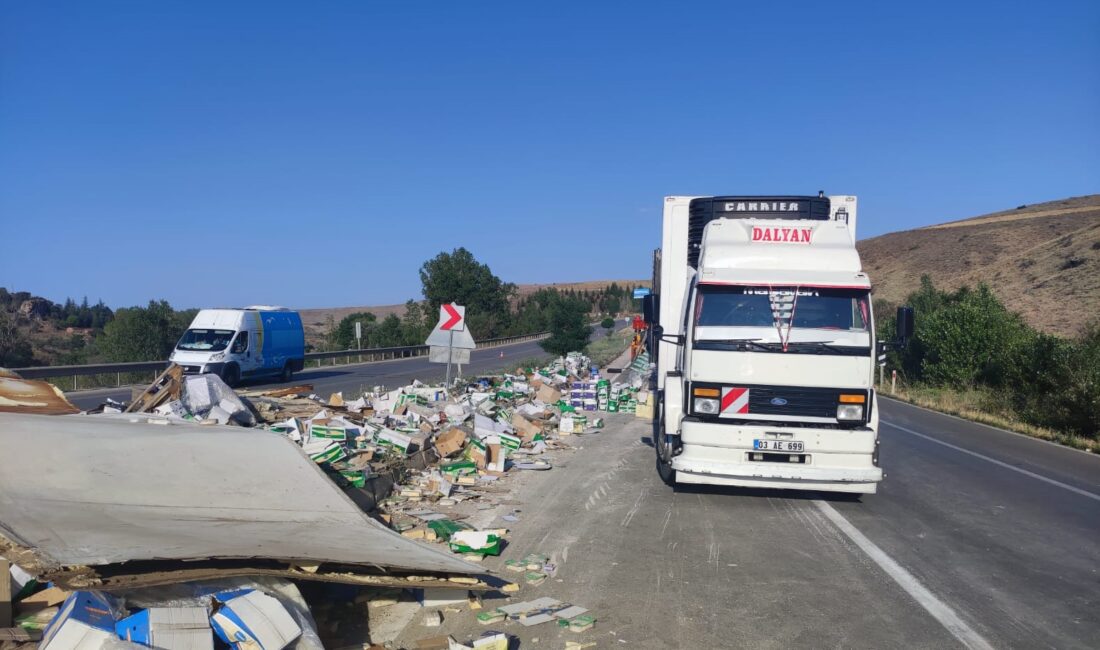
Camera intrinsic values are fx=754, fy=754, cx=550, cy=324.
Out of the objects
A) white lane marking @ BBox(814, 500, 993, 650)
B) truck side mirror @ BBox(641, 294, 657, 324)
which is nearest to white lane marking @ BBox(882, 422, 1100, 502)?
white lane marking @ BBox(814, 500, 993, 650)

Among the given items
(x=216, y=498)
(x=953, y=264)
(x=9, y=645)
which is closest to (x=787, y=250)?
(x=216, y=498)

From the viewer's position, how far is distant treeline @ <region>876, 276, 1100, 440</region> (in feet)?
55.3

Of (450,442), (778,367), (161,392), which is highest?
(778,367)

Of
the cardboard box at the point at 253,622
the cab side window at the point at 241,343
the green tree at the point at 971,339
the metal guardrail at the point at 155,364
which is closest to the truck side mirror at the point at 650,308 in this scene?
the cardboard box at the point at 253,622

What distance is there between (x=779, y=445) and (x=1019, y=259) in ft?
216

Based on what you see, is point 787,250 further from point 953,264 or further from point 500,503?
point 953,264

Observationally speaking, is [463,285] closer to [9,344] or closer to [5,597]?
[9,344]

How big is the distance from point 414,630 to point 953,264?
79.4 metres

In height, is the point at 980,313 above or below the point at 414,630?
above

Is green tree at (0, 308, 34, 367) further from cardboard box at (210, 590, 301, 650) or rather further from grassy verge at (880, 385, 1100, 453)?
grassy verge at (880, 385, 1100, 453)

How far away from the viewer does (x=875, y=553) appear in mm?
6797

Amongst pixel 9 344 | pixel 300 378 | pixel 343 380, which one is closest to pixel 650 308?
pixel 343 380

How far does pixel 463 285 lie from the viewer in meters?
84.0

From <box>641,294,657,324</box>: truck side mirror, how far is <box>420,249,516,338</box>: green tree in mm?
69832
